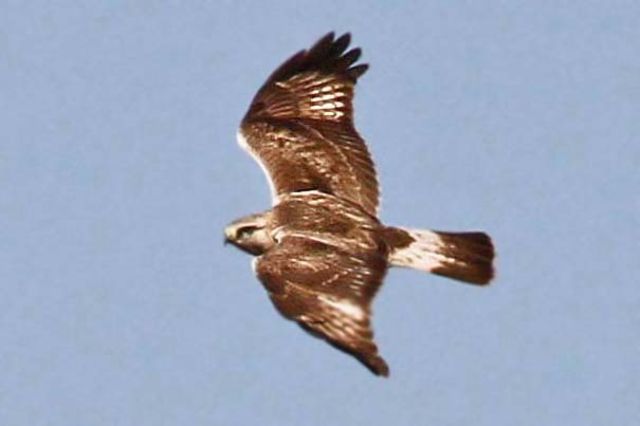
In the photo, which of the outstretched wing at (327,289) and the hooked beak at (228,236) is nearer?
the outstretched wing at (327,289)

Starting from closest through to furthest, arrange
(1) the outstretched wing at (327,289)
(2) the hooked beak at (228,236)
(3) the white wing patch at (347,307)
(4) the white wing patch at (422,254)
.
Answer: (1) the outstretched wing at (327,289) → (3) the white wing patch at (347,307) → (4) the white wing patch at (422,254) → (2) the hooked beak at (228,236)

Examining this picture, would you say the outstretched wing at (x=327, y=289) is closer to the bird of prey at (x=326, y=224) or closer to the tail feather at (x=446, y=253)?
the bird of prey at (x=326, y=224)

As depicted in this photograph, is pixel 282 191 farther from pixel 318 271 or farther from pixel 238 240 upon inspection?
pixel 318 271

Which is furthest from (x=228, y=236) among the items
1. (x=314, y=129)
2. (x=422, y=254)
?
(x=422, y=254)

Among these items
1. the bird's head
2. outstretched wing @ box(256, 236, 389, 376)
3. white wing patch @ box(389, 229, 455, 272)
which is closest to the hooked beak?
the bird's head

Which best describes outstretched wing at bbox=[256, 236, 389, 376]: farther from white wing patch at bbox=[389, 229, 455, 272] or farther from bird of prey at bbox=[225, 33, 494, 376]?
white wing patch at bbox=[389, 229, 455, 272]

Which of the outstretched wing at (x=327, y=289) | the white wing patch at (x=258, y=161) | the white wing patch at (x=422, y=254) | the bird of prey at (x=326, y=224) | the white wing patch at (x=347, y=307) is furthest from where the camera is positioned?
the white wing patch at (x=258, y=161)

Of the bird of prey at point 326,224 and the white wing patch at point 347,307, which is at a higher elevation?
the bird of prey at point 326,224

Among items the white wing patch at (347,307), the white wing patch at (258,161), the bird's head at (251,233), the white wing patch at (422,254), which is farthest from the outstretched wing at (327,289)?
the white wing patch at (258,161)
